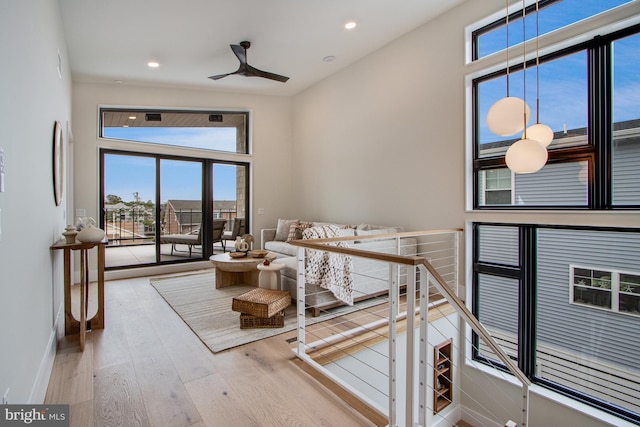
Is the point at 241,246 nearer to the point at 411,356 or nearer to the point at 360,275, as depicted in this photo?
the point at 360,275

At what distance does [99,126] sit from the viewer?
5.00m

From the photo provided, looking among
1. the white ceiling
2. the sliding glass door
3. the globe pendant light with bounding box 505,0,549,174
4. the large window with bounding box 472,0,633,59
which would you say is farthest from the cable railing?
the sliding glass door

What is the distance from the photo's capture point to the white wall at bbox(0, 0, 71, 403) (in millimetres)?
1414

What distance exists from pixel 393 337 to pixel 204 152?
5.16 meters

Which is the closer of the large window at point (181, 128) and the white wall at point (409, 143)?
the white wall at point (409, 143)

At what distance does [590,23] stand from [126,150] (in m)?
6.17

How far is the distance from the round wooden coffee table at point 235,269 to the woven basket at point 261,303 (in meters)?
0.88

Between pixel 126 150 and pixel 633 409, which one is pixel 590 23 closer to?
pixel 633 409

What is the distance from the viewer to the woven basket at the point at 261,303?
299 cm

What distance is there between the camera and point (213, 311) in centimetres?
355

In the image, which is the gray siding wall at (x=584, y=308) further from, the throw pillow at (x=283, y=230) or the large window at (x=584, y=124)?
the throw pillow at (x=283, y=230)

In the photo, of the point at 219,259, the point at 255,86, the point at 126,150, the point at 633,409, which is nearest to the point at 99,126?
the point at 126,150

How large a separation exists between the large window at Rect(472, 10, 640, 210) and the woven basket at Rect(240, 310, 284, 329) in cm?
266

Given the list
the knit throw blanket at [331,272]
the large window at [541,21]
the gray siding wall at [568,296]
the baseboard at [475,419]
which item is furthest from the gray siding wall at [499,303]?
the large window at [541,21]
